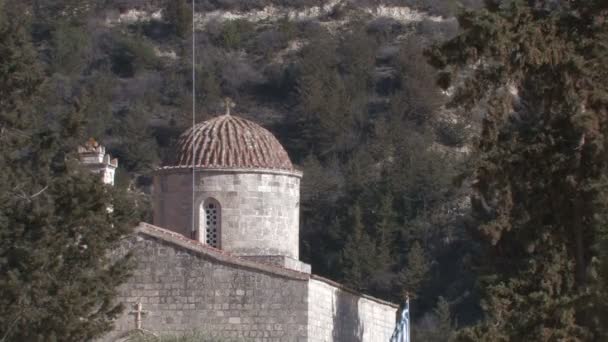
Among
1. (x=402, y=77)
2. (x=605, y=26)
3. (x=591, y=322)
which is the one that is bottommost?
(x=591, y=322)

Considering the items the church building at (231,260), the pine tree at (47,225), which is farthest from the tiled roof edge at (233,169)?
the pine tree at (47,225)

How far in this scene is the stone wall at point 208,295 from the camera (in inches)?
1153

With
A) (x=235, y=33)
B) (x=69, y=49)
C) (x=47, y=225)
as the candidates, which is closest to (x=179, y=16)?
(x=235, y=33)

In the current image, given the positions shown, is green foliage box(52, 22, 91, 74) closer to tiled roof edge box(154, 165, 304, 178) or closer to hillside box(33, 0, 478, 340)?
hillside box(33, 0, 478, 340)

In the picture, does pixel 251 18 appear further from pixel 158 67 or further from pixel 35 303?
pixel 35 303

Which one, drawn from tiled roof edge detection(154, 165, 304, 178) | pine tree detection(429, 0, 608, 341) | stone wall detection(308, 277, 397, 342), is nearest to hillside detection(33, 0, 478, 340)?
stone wall detection(308, 277, 397, 342)

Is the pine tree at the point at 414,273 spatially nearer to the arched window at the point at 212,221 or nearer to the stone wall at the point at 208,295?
the arched window at the point at 212,221

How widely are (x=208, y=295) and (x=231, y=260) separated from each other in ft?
2.27

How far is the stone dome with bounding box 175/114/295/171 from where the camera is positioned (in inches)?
1273

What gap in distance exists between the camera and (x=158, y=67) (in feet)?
257

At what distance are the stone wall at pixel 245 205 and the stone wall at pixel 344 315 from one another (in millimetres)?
1621

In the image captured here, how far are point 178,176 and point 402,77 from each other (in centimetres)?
4269

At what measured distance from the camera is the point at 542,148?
23.7m

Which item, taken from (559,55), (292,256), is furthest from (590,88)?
(292,256)
